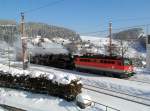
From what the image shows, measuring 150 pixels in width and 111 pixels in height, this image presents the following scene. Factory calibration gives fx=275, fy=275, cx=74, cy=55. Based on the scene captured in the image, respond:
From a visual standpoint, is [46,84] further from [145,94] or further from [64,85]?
[145,94]

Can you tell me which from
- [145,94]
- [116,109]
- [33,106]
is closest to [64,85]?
[33,106]

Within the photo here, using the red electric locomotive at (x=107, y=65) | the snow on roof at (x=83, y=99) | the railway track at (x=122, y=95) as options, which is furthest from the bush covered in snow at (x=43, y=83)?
the red electric locomotive at (x=107, y=65)

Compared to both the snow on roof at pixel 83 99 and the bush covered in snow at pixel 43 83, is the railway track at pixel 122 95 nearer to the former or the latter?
the bush covered in snow at pixel 43 83

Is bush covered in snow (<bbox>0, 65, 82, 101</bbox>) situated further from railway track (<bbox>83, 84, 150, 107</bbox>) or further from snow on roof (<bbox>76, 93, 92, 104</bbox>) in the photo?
railway track (<bbox>83, 84, 150, 107</bbox>)

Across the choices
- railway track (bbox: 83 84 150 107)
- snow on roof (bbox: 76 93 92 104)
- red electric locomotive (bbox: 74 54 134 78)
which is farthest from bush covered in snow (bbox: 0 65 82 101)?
red electric locomotive (bbox: 74 54 134 78)

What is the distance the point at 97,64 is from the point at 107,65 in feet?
6.64

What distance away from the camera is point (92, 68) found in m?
41.1

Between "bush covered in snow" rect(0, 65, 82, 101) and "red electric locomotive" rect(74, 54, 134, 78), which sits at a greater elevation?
"red electric locomotive" rect(74, 54, 134, 78)

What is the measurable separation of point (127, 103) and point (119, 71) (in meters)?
12.8

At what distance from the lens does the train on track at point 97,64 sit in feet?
123

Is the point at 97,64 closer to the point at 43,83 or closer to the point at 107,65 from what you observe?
the point at 107,65

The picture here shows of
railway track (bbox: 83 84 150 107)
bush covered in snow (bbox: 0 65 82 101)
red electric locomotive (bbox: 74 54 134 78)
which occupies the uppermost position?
red electric locomotive (bbox: 74 54 134 78)

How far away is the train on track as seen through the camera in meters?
37.4

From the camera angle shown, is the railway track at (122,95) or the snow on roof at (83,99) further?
the railway track at (122,95)
